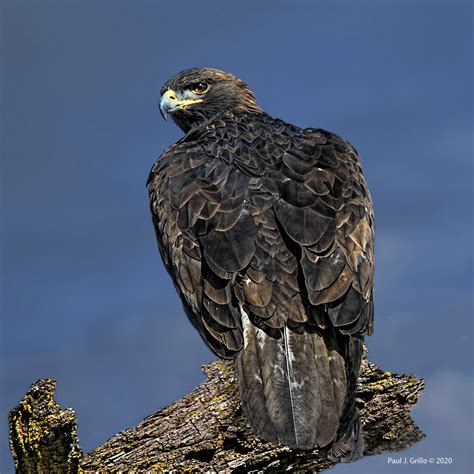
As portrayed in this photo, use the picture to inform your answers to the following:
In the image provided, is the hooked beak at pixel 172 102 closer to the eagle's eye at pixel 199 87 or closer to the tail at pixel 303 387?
the eagle's eye at pixel 199 87

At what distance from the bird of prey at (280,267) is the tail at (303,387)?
0.5 inches

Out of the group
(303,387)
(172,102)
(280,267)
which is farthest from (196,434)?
(172,102)

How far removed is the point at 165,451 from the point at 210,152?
4.01 m

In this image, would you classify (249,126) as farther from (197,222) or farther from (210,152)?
(197,222)

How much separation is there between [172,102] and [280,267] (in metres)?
5.83

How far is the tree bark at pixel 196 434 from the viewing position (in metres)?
9.30

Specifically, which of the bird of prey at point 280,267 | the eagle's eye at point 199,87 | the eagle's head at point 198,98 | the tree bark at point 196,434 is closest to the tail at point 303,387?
the bird of prey at point 280,267

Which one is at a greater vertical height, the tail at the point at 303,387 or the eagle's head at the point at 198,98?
the eagle's head at the point at 198,98

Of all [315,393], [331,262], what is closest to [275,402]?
[315,393]

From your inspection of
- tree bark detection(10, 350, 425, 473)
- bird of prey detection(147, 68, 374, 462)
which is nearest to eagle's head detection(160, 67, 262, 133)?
bird of prey detection(147, 68, 374, 462)

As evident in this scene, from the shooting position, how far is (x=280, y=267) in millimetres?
9945

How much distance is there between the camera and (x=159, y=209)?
11.7 metres

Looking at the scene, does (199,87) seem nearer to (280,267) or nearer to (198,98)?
(198,98)

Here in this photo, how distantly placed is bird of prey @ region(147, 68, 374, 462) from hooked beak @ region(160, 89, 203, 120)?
9.79 feet
